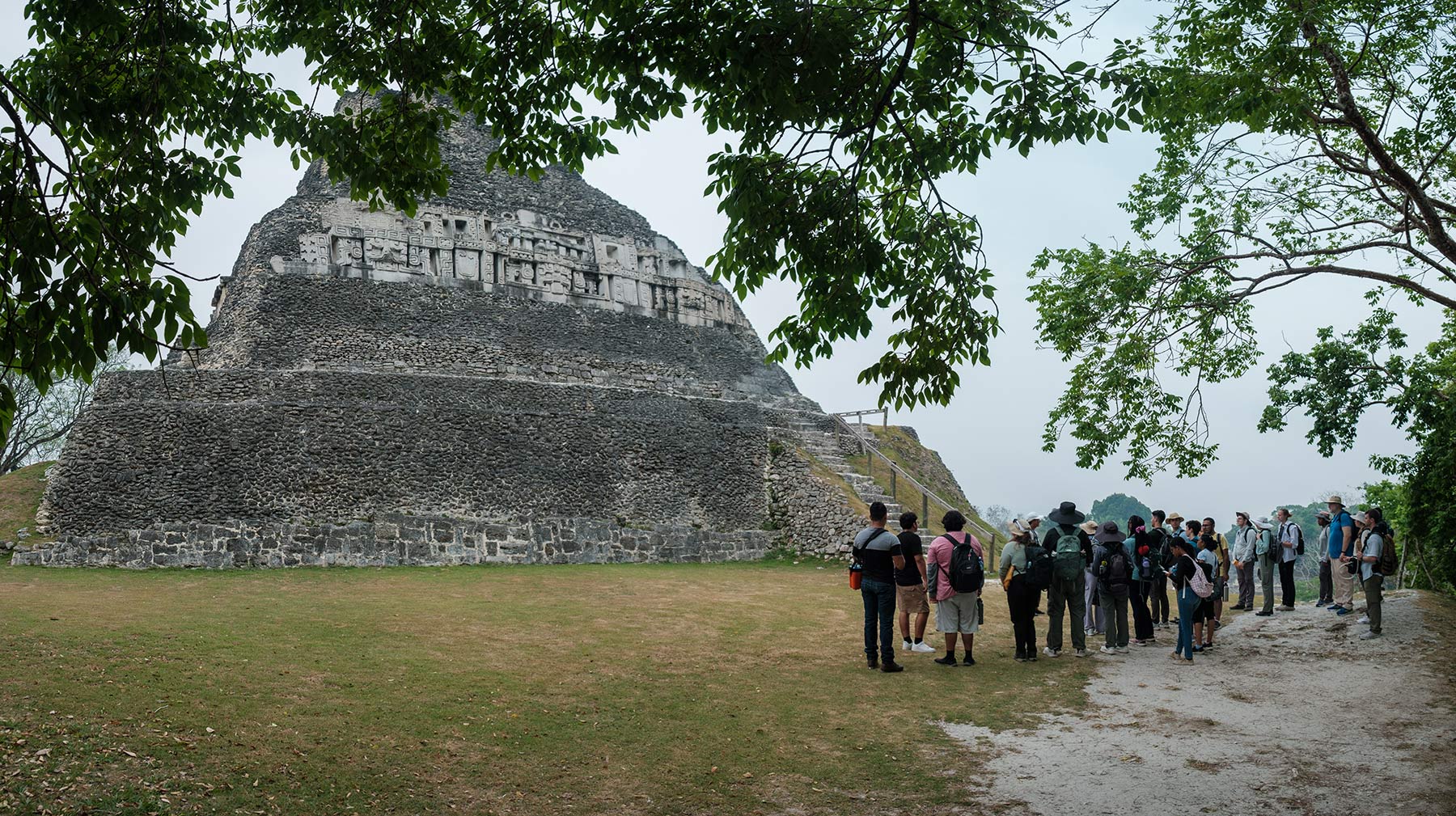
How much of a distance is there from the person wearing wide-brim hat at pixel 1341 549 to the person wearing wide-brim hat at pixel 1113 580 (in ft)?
10.3

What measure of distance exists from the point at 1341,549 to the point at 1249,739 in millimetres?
6535

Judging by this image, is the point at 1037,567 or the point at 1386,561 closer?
the point at 1037,567

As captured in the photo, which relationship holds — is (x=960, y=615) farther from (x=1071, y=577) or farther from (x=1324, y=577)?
(x=1324, y=577)

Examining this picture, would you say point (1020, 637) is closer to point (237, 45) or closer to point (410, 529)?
point (237, 45)

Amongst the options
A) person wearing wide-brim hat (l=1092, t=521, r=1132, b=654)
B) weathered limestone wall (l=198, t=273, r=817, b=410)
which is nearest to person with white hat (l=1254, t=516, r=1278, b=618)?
person wearing wide-brim hat (l=1092, t=521, r=1132, b=654)

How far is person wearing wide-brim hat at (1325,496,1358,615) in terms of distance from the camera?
11914 millimetres

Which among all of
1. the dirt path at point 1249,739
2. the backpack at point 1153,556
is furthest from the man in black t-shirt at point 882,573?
the backpack at point 1153,556

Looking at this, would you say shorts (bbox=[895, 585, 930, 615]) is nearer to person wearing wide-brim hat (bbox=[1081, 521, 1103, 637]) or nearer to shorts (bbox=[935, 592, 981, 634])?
shorts (bbox=[935, 592, 981, 634])

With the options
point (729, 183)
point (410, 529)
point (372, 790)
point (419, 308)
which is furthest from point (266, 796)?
point (419, 308)

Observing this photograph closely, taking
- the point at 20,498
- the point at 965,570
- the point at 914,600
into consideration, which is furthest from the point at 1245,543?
the point at 20,498

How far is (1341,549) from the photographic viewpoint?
39.7 ft

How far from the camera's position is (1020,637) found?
9.95 m

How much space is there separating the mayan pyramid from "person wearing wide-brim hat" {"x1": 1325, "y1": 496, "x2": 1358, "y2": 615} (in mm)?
9604

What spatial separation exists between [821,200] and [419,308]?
2014 cm
